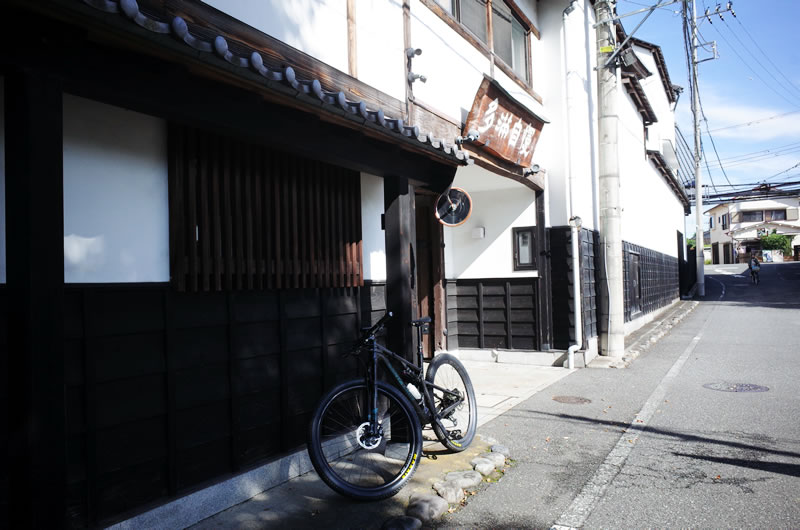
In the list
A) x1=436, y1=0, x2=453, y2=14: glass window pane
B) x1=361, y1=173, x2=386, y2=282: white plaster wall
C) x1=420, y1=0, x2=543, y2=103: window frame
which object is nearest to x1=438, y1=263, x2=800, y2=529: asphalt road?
x1=361, y1=173, x2=386, y2=282: white plaster wall

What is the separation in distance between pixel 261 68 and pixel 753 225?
84187 mm

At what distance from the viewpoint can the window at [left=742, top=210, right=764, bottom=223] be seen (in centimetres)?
7575

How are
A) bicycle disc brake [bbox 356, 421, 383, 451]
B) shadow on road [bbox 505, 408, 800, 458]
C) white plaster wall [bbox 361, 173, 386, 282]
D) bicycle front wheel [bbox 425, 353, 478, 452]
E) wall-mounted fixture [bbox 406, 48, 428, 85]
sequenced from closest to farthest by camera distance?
bicycle disc brake [bbox 356, 421, 383, 451]
bicycle front wheel [bbox 425, 353, 478, 452]
shadow on road [bbox 505, 408, 800, 458]
white plaster wall [bbox 361, 173, 386, 282]
wall-mounted fixture [bbox 406, 48, 428, 85]

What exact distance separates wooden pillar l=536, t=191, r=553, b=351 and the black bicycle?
5.50 metres

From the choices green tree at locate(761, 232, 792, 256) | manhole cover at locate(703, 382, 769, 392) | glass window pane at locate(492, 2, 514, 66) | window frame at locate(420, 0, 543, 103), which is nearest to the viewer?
window frame at locate(420, 0, 543, 103)

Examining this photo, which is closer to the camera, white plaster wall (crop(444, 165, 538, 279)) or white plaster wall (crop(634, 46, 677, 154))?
white plaster wall (crop(444, 165, 538, 279))

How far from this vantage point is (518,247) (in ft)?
39.1

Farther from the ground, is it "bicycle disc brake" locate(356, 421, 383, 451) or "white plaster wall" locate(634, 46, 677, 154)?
"white plaster wall" locate(634, 46, 677, 154)

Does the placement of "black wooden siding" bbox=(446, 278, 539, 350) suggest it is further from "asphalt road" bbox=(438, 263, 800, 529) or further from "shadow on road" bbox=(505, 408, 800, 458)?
"shadow on road" bbox=(505, 408, 800, 458)

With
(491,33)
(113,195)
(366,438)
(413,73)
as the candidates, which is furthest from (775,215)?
(113,195)

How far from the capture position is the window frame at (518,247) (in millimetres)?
11734

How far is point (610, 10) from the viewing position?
12336 millimetres

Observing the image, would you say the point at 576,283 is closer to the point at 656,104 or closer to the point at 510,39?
the point at 510,39

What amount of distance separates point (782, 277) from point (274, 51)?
44.8 meters
